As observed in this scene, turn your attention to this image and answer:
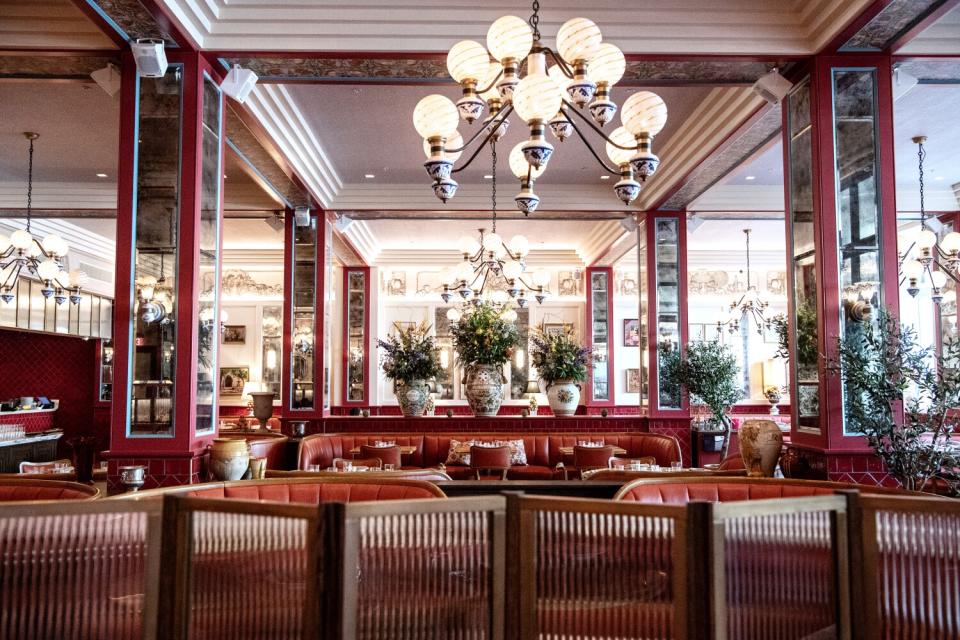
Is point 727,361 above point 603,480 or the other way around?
above

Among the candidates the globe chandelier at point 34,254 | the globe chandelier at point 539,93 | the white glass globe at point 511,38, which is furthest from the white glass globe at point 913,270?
the globe chandelier at point 34,254

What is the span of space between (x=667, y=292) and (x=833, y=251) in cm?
568

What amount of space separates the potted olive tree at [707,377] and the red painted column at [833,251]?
15.4 feet

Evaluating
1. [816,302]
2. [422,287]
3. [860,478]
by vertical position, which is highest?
[422,287]

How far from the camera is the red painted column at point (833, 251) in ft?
17.6

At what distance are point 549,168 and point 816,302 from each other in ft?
18.0

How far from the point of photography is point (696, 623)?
6.02 ft

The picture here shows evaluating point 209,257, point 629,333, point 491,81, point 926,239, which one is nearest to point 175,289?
point 209,257

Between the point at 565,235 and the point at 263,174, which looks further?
the point at 565,235

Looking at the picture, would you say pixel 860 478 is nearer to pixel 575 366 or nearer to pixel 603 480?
pixel 603 480

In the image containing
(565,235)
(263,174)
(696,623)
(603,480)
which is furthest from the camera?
(565,235)

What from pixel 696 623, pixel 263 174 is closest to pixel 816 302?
pixel 696 623

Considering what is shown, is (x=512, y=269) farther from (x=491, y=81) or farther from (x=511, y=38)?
(x=511, y=38)

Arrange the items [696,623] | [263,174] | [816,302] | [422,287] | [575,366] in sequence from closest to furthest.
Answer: [696,623], [816,302], [263,174], [575,366], [422,287]
